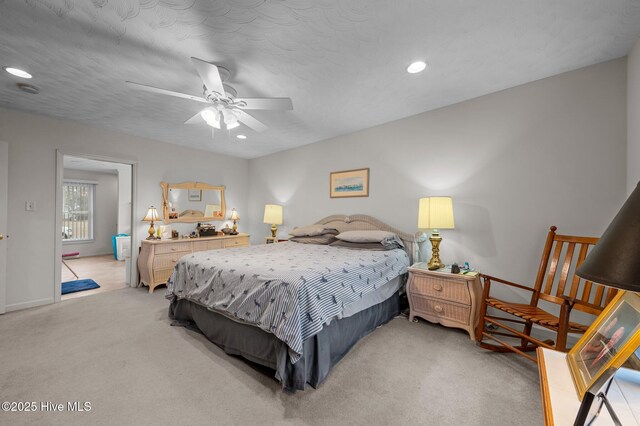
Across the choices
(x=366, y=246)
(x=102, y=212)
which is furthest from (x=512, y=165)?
(x=102, y=212)

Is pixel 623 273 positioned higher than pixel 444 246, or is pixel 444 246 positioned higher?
pixel 623 273

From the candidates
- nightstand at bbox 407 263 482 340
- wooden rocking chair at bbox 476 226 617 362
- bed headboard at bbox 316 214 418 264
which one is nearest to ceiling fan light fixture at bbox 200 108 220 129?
bed headboard at bbox 316 214 418 264

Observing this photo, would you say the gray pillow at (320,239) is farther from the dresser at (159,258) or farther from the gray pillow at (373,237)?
the dresser at (159,258)

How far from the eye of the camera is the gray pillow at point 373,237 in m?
3.16

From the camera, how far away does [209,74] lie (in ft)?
6.21

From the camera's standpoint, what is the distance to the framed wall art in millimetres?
3881

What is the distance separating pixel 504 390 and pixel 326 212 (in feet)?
10.3

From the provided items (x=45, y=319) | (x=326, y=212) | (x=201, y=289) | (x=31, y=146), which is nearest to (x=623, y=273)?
(x=201, y=289)

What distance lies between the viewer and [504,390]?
177 cm

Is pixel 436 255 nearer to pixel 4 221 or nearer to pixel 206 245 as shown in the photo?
pixel 206 245

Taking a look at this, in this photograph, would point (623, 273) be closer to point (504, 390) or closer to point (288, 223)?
point (504, 390)

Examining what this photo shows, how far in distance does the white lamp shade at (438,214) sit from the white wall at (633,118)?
1292 millimetres

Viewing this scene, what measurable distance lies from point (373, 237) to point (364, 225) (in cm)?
60

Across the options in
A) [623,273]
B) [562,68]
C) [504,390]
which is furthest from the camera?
[562,68]
